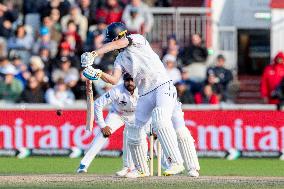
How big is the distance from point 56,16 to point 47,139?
5.14 meters

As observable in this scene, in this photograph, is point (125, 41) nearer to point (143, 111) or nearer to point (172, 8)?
point (143, 111)

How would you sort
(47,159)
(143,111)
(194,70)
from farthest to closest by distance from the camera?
(194,70) → (47,159) → (143,111)

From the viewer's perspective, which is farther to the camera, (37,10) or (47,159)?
(37,10)

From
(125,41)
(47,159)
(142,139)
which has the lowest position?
(47,159)

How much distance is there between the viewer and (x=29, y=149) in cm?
2434

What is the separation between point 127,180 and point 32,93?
916 centimetres

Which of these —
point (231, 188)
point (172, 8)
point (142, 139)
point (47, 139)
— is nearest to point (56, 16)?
point (172, 8)

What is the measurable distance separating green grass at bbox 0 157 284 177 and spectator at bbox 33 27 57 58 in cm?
463

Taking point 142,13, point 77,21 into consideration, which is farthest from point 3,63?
point 142,13

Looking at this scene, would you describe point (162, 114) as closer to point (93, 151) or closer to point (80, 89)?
point (93, 151)

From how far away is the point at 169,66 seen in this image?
26.3 m

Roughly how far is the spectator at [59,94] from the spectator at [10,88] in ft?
2.19

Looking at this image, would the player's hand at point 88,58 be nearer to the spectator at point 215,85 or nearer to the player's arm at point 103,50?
the player's arm at point 103,50

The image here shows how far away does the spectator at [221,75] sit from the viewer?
87.7 ft
